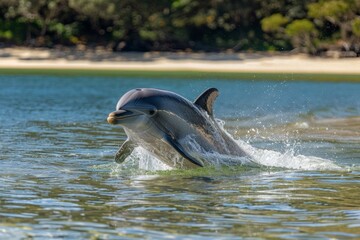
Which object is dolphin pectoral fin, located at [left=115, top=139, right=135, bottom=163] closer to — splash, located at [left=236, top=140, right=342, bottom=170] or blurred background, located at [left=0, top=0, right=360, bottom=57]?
splash, located at [left=236, top=140, right=342, bottom=170]

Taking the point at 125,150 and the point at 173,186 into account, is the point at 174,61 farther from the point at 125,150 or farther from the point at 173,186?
the point at 173,186

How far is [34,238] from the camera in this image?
1037cm

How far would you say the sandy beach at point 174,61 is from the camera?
60500mm

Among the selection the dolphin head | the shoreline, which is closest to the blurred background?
the shoreline

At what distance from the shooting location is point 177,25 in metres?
66.4

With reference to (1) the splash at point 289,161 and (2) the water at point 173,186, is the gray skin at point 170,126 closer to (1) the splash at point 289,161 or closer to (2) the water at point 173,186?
(2) the water at point 173,186

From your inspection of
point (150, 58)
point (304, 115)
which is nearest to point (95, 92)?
point (304, 115)

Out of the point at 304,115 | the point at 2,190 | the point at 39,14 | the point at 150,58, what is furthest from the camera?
the point at 39,14

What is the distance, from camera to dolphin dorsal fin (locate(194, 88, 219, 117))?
15891 millimetres

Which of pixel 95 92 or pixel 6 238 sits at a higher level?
pixel 6 238

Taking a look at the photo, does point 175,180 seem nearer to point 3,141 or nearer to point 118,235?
point 118,235

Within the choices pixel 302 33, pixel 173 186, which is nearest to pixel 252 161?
pixel 173 186

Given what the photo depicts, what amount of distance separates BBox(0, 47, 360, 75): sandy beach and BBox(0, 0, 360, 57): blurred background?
1.89m

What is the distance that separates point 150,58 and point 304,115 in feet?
112
